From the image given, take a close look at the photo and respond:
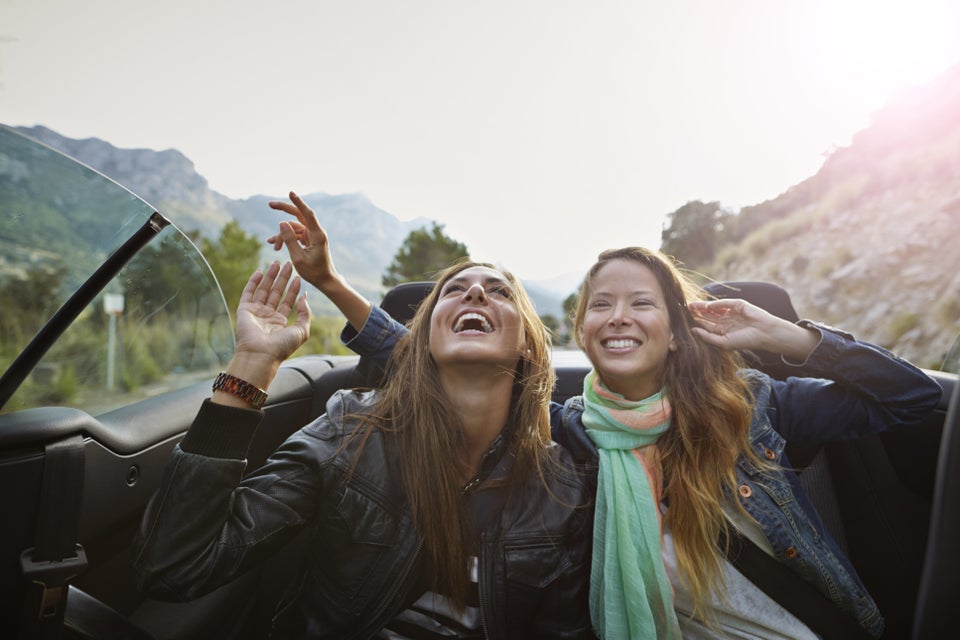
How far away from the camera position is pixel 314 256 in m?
1.97

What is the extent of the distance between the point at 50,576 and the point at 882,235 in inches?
970

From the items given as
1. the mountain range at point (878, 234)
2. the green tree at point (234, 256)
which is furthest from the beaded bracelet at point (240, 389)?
the green tree at point (234, 256)

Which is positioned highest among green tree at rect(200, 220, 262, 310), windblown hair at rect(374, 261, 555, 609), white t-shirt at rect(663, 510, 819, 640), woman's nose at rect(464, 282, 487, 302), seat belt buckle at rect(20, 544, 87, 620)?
green tree at rect(200, 220, 262, 310)

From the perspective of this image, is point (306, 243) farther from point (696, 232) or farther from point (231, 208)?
point (231, 208)

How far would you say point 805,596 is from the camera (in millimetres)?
1734

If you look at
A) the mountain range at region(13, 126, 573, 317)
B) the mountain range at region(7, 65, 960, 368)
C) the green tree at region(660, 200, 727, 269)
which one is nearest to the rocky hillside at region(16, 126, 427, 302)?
the mountain range at region(13, 126, 573, 317)

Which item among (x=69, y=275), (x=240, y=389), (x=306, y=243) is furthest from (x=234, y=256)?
(x=240, y=389)

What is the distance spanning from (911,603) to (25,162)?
3.41 meters

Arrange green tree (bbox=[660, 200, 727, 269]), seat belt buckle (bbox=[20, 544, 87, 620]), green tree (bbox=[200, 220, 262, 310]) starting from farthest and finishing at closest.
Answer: green tree (bbox=[660, 200, 727, 269])
green tree (bbox=[200, 220, 262, 310])
seat belt buckle (bbox=[20, 544, 87, 620])

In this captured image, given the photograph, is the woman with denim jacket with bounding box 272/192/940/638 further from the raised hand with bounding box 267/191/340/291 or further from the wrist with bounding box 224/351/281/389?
the wrist with bounding box 224/351/281/389

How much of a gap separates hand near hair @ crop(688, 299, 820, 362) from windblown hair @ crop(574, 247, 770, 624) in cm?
5

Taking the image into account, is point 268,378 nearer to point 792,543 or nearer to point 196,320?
point 196,320

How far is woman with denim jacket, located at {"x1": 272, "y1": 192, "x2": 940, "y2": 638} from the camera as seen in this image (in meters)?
1.73

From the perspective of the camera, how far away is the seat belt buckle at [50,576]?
4.00ft
